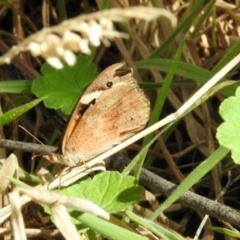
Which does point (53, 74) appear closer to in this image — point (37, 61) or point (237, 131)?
point (37, 61)

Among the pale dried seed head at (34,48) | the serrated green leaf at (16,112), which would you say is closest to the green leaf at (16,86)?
the serrated green leaf at (16,112)

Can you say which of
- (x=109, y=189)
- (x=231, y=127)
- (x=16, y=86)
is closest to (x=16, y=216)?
(x=109, y=189)

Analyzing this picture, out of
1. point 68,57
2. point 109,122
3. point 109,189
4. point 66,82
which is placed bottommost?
point 109,189

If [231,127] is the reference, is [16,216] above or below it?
above

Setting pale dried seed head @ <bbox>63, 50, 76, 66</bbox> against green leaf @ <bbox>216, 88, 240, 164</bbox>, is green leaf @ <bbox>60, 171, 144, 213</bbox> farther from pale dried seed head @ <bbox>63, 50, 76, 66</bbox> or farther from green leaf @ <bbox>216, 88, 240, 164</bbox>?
pale dried seed head @ <bbox>63, 50, 76, 66</bbox>

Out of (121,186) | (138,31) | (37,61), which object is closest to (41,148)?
(121,186)

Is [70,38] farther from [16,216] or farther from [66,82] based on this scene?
[66,82]
